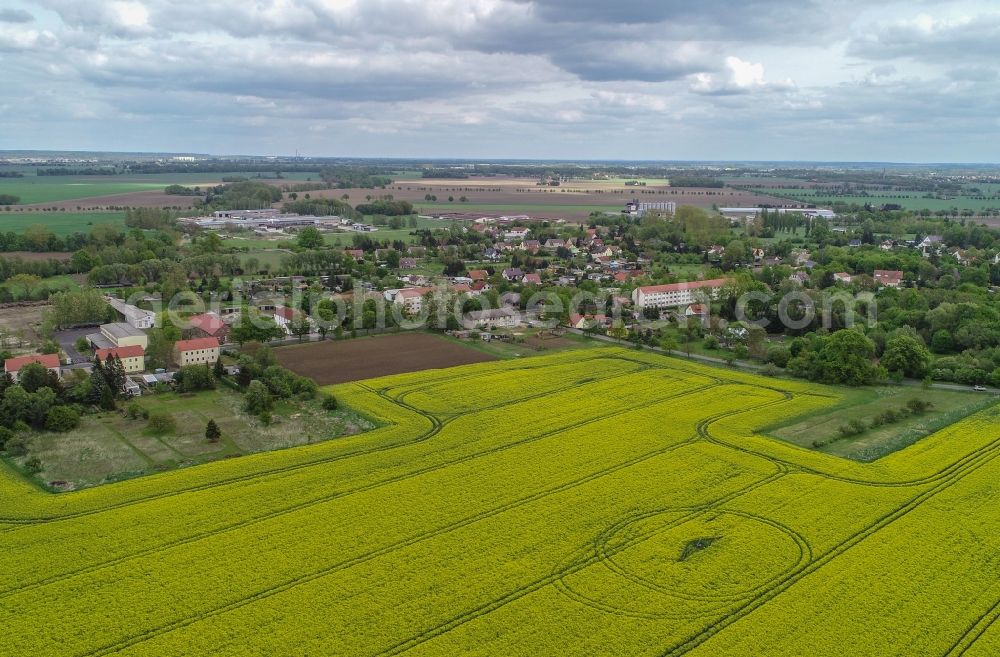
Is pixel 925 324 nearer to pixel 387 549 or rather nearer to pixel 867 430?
pixel 867 430

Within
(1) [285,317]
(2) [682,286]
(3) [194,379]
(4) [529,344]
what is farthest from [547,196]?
(3) [194,379]

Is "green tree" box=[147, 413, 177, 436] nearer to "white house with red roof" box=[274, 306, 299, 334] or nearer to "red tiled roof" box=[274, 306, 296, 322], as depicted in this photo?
"white house with red roof" box=[274, 306, 299, 334]

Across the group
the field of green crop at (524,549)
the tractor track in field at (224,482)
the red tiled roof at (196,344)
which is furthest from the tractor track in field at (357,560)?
the red tiled roof at (196,344)

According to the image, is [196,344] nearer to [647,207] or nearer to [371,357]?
[371,357]

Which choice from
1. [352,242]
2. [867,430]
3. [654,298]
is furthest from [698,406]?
[352,242]

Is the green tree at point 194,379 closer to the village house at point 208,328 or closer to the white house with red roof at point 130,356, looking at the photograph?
the white house with red roof at point 130,356

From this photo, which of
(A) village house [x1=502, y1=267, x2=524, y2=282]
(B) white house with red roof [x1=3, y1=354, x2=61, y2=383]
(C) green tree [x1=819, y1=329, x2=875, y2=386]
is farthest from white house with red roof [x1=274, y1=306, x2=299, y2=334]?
(C) green tree [x1=819, y1=329, x2=875, y2=386]
